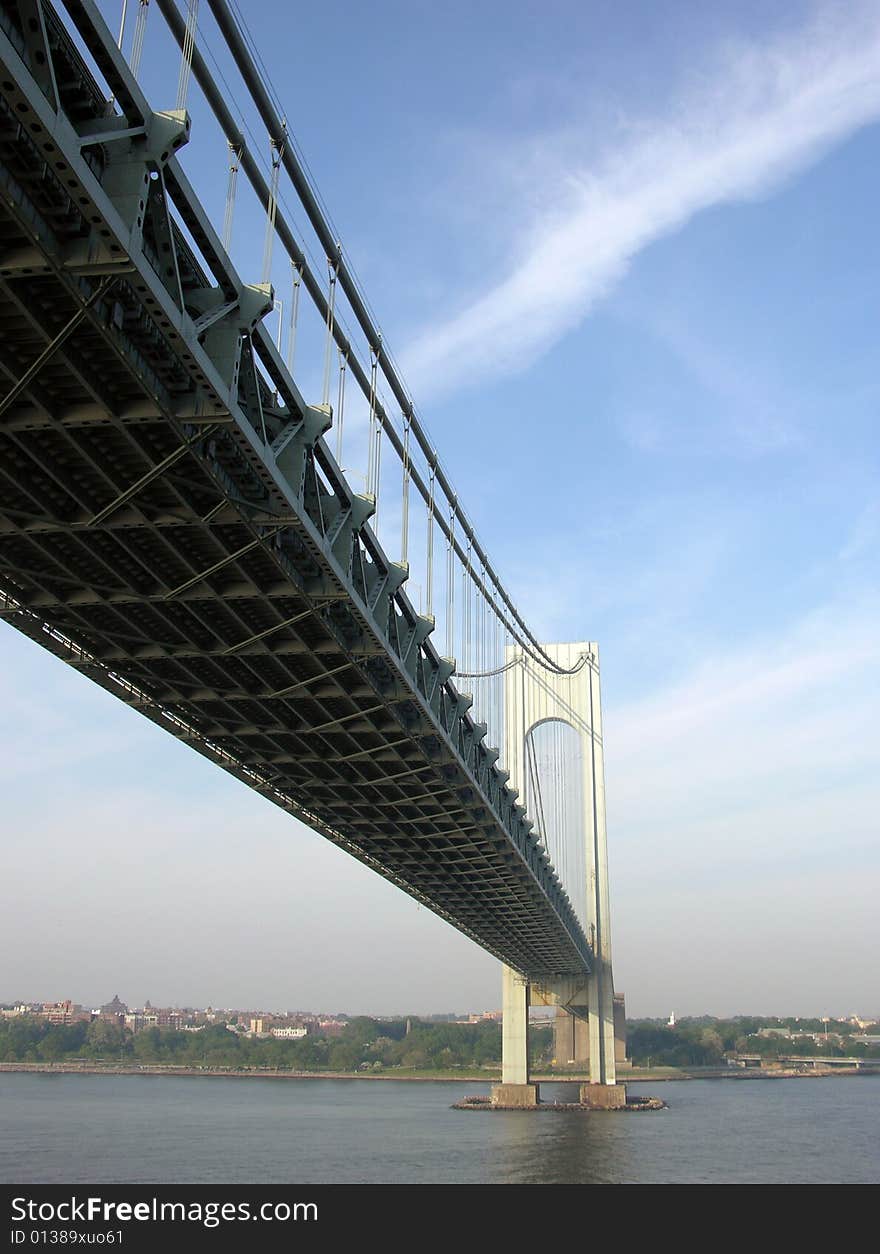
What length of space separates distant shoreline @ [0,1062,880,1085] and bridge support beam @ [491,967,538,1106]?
1559 inches

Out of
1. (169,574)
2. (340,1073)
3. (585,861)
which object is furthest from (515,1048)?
(340,1073)

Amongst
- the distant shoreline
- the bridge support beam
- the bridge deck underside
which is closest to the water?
the bridge support beam

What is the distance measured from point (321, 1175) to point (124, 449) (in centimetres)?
2443

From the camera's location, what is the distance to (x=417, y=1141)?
3853 cm

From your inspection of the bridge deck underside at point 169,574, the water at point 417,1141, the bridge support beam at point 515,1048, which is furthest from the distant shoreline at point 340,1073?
the bridge deck underside at point 169,574

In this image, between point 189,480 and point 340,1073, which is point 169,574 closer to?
point 189,480

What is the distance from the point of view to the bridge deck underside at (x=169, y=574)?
8812mm

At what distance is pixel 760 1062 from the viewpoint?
393 feet

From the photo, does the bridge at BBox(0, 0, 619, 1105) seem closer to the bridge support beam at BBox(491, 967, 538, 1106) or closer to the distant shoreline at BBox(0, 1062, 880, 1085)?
the bridge support beam at BBox(491, 967, 538, 1106)

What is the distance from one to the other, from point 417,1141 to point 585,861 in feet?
84.4

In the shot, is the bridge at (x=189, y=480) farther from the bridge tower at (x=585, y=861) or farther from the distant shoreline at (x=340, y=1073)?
the distant shoreline at (x=340, y=1073)

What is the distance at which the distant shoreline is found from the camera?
100500 mm
